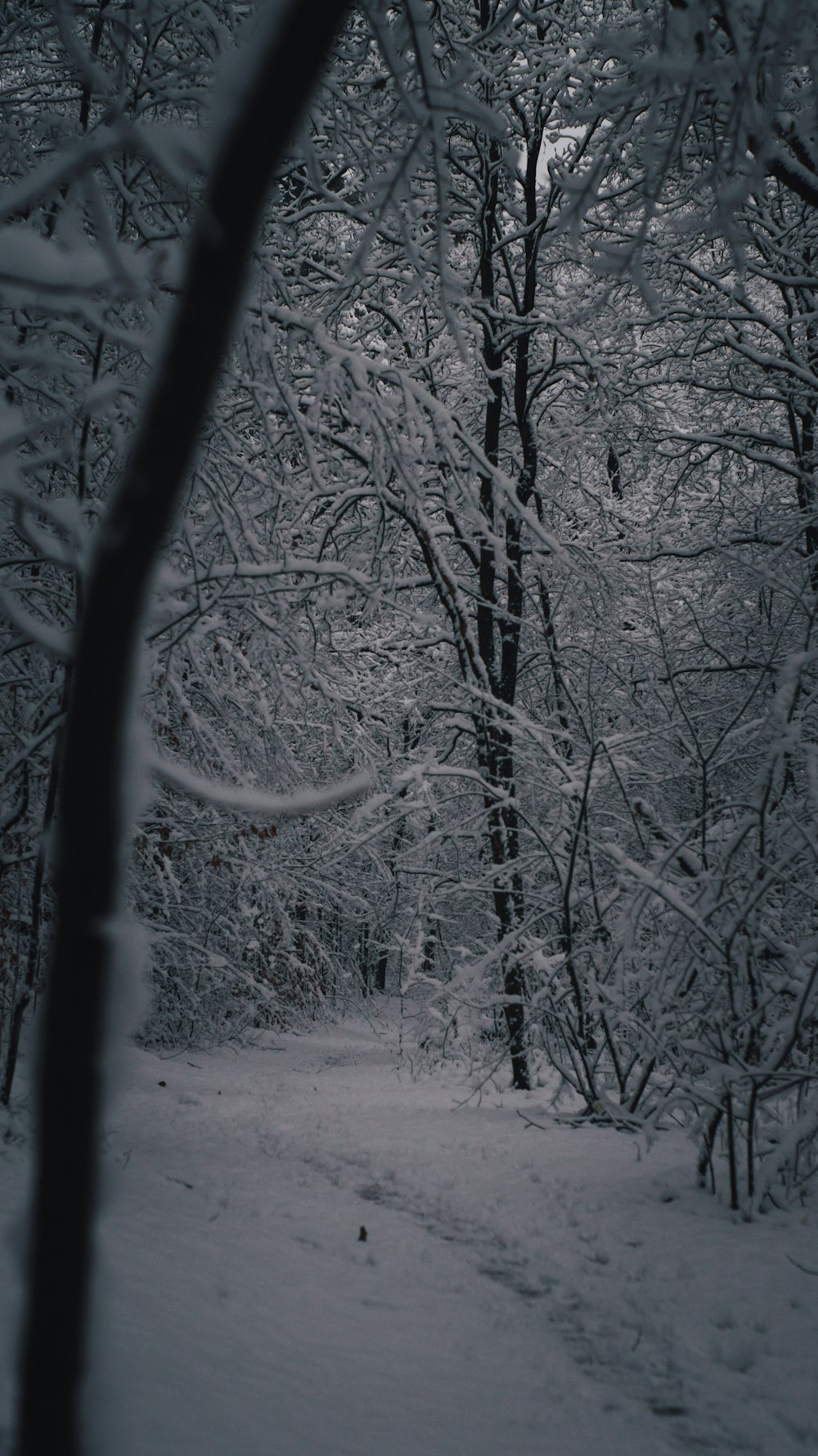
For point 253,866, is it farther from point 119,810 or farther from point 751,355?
point 119,810

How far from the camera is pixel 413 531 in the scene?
7.68 m

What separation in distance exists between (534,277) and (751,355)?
8.17ft

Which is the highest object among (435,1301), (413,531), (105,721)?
(413,531)

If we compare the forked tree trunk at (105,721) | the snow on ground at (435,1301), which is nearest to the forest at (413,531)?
the forked tree trunk at (105,721)

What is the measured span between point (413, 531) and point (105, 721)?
7206 millimetres

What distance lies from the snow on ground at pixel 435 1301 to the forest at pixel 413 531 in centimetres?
61

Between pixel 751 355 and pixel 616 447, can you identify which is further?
pixel 616 447

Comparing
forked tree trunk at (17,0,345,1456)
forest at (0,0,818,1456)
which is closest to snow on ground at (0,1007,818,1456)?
forked tree trunk at (17,0,345,1456)

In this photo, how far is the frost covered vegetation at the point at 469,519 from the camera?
9.25 feet

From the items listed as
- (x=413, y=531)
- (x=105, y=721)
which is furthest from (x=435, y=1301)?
(x=413, y=531)

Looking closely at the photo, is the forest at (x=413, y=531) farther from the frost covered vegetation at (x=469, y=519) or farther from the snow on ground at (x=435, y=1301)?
the snow on ground at (x=435, y=1301)

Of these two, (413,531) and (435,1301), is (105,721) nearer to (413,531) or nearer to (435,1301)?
(435,1301)

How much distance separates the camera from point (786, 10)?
2.20 meters

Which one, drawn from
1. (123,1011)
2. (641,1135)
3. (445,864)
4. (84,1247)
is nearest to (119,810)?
(123,1011)
